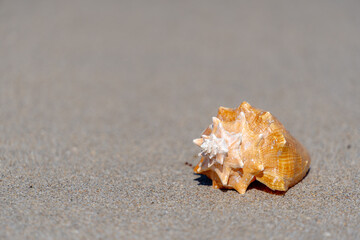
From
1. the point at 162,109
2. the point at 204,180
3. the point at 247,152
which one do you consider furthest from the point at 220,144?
the point at 162,109

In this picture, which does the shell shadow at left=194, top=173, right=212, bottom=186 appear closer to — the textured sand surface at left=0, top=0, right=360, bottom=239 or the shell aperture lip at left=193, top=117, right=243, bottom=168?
the textured sand surface at left=0, top=0, right=360, bottom=239

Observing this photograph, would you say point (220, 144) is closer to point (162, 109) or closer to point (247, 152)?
point (247, 152)

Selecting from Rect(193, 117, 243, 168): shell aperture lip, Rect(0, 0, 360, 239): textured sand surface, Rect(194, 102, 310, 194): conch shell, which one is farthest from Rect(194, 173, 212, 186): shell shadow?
Rect(193, 117, 243, 168): shell aperture lip

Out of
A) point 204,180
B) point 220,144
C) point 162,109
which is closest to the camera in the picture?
point 220,144

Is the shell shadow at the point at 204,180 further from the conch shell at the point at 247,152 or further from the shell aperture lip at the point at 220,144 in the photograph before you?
the shell aperture lip at the point at 220,144

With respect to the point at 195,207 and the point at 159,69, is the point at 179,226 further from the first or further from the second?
the point at 159,69

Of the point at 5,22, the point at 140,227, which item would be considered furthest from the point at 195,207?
the point at 5,22
